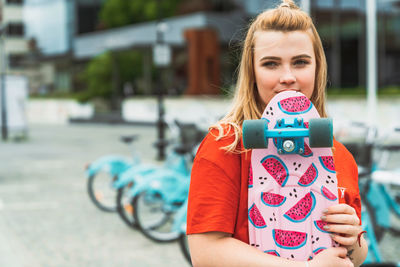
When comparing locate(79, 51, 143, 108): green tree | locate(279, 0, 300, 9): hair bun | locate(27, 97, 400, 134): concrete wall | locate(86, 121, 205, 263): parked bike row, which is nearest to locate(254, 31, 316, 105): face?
locate(279, 0, 300, 9): hair bun

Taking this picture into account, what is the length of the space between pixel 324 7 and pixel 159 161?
17526 mm

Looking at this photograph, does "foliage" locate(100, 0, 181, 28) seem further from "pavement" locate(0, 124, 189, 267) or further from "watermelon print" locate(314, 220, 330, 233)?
"watermelon print" locate(314, 220, 330, 233)

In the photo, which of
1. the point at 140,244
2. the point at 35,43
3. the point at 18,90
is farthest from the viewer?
the point at 35,43

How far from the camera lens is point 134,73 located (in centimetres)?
3869

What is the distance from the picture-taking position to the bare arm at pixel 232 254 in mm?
1449

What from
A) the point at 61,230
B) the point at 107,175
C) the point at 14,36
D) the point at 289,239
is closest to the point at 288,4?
the point at 289,239

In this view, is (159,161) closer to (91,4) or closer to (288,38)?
(288,38)

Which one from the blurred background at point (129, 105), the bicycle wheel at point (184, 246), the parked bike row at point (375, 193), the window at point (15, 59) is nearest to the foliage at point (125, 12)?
the blurred background at point (129, 105)

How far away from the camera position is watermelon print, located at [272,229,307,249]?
1471 mm

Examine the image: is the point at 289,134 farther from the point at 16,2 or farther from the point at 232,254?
the point at 16,2

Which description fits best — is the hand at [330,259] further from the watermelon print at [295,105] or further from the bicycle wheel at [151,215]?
the bicycle wheel at [151,215]

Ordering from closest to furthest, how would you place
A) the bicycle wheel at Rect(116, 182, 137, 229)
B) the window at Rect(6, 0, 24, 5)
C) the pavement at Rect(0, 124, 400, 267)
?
the pavement at Rect(0, 124, 400, 267) < the bicycle wheel at Rect(116, 182, 137, 229) < the window at Rect(6, 0, 24, 5)

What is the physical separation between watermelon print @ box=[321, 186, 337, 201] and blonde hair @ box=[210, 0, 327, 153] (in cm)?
24

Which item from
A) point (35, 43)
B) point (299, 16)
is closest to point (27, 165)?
point (299, 16)
